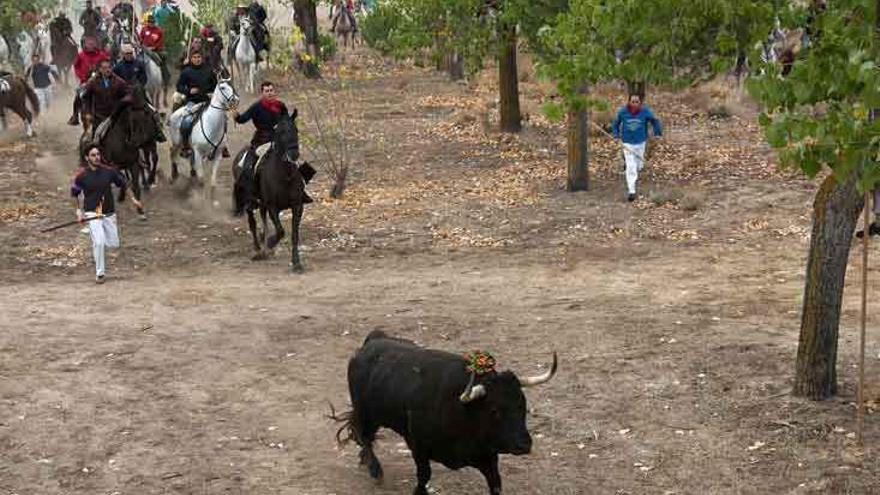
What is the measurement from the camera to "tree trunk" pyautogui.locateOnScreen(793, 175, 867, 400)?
36.5 ft

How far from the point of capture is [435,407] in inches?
368

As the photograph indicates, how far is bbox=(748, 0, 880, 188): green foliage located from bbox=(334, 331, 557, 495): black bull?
233 centimetres

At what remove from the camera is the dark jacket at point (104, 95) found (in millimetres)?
22797

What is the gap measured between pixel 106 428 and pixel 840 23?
740 centimetres

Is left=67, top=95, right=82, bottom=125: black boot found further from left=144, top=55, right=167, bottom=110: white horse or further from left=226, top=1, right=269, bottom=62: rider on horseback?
left=226, top=1, right=269, bottom=62: rider on horseback

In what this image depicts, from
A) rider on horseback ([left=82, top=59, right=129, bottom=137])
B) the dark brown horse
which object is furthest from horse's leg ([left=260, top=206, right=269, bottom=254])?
the dark brown horse

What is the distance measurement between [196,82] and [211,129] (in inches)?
56.2

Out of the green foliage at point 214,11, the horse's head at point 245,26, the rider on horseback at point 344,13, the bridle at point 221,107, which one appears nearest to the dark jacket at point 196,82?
the bridle at point 221,107

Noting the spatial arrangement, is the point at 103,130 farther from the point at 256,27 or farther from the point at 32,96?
the point at 256,27

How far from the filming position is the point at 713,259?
58.7 ft

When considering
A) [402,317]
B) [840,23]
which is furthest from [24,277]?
[840,23]

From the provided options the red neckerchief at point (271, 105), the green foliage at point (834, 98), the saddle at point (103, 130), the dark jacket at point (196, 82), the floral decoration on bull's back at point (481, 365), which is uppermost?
the green foliage at point (834, 98)

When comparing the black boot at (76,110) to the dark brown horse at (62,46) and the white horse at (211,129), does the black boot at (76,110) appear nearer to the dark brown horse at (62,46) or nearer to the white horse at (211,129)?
the white horse at (211,129)

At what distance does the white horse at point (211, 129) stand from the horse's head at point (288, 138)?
183 inches
